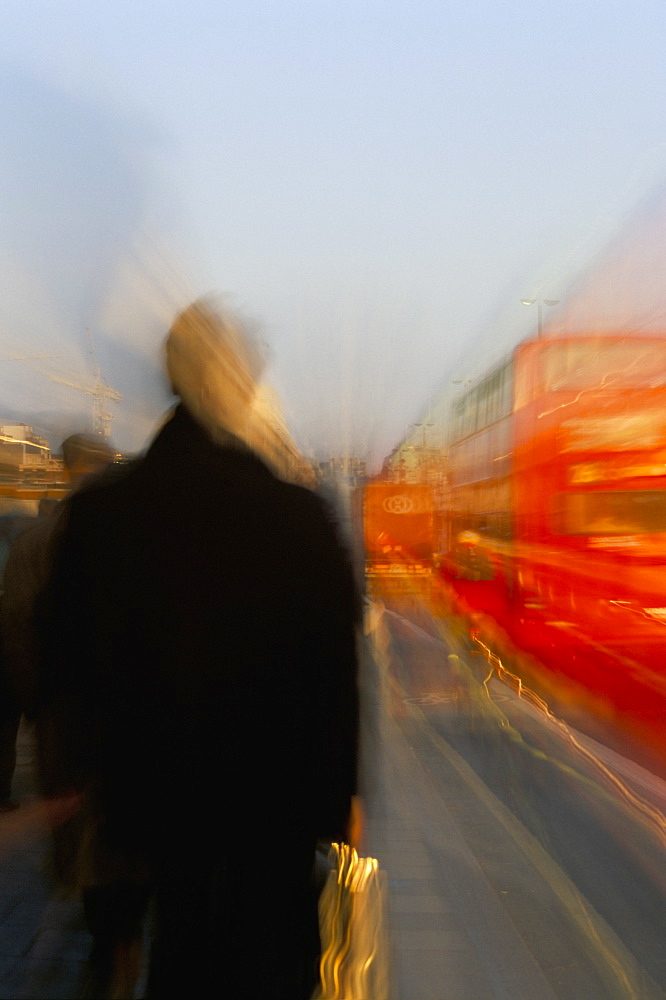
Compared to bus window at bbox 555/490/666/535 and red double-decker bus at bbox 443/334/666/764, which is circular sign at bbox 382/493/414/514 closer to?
red double-decker bus at bbox 443/334/666/764

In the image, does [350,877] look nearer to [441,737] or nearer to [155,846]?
[155,846]

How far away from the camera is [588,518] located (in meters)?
7.57

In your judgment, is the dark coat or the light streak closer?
the dark coat

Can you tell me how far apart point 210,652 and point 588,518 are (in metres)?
6.18

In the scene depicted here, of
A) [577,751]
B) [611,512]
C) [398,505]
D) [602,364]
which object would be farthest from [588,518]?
[398,505]

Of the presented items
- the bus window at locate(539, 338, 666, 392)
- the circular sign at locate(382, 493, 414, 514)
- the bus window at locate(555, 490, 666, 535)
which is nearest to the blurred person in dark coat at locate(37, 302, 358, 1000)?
the bus window at locate(539, 338, 666, 392)

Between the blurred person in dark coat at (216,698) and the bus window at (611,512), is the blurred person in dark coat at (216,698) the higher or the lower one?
the lower one

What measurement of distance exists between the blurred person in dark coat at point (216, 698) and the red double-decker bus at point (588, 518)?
17.0 feet

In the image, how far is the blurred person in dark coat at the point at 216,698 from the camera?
1.82 meters

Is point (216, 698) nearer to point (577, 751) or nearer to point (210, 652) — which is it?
point (210, 652)

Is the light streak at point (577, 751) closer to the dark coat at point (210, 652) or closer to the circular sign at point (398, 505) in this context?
the dark coat at point (210, 652)

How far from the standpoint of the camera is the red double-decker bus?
6832 millimetres

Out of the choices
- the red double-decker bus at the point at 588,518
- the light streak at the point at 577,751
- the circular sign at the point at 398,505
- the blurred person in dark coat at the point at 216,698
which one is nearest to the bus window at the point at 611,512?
the red double-decker bus at the point at 588,518

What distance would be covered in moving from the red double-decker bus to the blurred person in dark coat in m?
5.18
